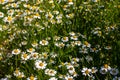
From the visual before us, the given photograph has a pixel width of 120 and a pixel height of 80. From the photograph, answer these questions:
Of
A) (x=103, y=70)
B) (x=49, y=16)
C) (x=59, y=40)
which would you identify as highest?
(x=49, y=16)

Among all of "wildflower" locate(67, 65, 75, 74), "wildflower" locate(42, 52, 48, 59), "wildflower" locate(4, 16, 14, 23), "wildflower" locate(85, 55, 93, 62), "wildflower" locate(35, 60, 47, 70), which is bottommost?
"wildflower" locate(67, 65, 75, 74)

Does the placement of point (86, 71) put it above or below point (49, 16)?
below

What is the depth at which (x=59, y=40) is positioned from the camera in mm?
4418

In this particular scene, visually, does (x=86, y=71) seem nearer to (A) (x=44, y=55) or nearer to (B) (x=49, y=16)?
(A) (x=44, y=55)

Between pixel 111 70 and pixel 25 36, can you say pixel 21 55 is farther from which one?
pixel 111 70

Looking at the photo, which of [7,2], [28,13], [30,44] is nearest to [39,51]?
[30,44]

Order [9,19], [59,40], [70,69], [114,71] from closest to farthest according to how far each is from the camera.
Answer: [114,71] → [70,69] → [59,40] → [9,19]

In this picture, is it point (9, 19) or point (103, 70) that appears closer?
point (103, 70)

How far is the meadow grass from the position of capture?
3.81 metres


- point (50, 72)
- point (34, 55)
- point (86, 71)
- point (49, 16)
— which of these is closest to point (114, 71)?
point (86, 71)

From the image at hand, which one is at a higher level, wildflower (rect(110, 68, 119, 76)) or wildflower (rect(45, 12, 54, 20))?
wildflower (rect(45, 12, 54, 20))

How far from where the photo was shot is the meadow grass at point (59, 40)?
12.5ft

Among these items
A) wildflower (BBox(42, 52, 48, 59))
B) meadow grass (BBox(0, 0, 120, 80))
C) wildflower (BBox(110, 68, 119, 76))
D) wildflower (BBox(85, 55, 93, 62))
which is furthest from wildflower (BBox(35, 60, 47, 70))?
wildflower (BBox(110, 68, 119, 76))

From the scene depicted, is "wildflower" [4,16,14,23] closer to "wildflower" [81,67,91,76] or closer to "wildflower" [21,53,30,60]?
"wildflower" [21,53,30,60]
